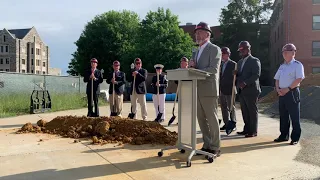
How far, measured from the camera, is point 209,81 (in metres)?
5.52

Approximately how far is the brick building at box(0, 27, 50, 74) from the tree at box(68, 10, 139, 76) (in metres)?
33.5

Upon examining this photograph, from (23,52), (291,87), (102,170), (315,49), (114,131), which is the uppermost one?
(23,52)

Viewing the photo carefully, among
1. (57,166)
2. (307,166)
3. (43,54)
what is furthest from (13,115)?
(43,54)

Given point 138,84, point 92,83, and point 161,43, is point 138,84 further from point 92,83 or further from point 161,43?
point 161,43

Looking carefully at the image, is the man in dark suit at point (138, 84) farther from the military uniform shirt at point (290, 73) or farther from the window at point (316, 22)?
the window at point (316, 22)

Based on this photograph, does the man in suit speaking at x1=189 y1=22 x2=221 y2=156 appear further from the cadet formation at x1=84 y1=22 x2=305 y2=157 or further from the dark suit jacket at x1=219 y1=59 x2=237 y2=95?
the dark suit jacket at x1=219 y1=59 x2=237 y2=95

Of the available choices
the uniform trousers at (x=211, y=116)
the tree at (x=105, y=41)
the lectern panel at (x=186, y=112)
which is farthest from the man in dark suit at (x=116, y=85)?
the tree at (x=105, y=41)

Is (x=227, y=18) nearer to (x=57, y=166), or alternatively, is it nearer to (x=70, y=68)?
(x=70, y=68)

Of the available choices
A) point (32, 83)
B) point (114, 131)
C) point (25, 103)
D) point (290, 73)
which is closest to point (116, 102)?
point (114, 131)

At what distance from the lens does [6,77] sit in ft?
50.7

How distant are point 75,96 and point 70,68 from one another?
4356 centimetres

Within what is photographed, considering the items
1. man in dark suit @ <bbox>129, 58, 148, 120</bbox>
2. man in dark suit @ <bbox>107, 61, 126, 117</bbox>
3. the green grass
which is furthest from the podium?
the green grass

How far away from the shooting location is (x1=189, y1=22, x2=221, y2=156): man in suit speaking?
551 centimetres

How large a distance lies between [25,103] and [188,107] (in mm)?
10812
